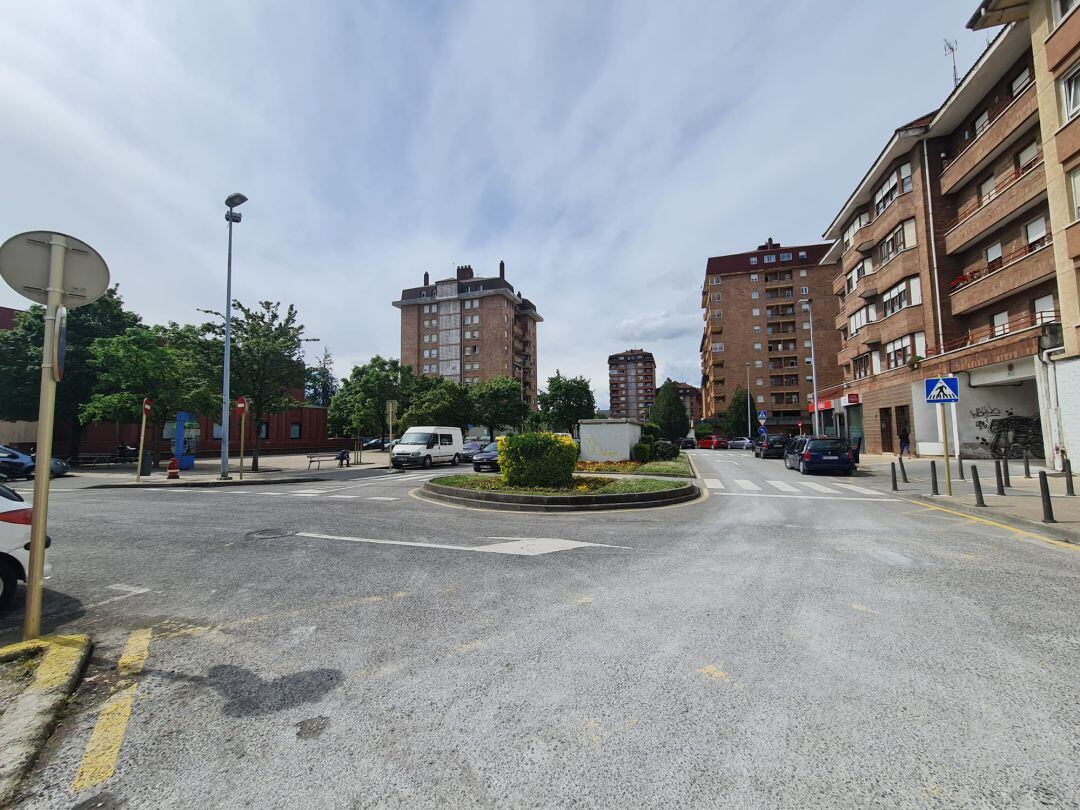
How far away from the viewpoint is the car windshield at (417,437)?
86.4 ft

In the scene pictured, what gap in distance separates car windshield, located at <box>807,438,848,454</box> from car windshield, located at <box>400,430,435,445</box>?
18134 millimetres

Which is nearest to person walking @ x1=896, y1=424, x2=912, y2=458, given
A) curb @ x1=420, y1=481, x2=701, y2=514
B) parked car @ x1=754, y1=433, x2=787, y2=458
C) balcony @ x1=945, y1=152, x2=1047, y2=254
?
parked car @ x1=754, y1=433, x2=787, y2=458

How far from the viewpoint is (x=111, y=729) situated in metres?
2.58

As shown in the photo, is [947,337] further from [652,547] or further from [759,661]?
[759,661]

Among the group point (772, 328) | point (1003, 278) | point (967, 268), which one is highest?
point (772, 328)

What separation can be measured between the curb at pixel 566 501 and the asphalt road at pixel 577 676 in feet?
13.0

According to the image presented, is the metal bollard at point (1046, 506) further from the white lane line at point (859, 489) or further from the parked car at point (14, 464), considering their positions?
the parked car at point (14, 464)

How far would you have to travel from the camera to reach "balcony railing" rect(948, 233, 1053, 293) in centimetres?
1988

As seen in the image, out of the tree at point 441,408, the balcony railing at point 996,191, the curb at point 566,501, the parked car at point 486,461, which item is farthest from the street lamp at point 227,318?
the balcony railing at point 996,191

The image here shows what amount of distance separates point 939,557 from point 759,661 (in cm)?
457

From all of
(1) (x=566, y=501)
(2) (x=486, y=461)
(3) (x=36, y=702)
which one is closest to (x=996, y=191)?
(1) (x=566, y=501)

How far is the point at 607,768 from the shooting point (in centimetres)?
222

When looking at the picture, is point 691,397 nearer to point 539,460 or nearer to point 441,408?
point 441,408

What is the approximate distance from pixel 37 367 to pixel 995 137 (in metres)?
47.5
